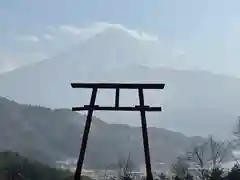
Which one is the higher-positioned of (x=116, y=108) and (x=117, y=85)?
(x=117, y=85)

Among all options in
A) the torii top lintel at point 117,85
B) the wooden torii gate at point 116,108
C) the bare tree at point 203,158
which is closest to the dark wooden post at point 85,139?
the wooden torii gate at point 116,108

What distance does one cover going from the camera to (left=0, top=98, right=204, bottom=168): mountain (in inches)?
2514

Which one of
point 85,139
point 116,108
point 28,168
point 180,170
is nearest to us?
point 85,139

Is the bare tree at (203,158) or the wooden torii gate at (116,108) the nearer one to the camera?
the wooden torii gate at (116,108)

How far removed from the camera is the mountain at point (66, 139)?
63844mm

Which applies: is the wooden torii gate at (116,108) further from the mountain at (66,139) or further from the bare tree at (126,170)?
the mountain at (66,139)

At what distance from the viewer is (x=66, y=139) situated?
229 feet

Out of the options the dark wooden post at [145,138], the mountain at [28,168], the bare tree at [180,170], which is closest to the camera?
the dark wooden post at [145,138]

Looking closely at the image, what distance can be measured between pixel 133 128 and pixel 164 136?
6.26 meters

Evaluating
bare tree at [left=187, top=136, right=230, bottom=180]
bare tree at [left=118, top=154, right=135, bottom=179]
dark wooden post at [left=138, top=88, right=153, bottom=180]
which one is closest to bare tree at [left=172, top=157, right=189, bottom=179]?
bare tree at [left=187, top=136, right=230, bottom=180]

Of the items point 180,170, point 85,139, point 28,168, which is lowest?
point 85,139

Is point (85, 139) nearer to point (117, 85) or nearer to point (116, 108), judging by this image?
point (116, 108)

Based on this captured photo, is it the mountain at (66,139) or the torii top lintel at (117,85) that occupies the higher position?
the mountain at (66,139)

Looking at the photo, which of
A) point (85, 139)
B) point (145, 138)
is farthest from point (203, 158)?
point (85, 139)
